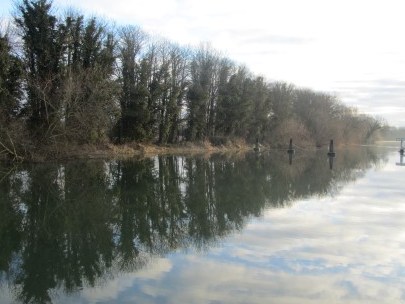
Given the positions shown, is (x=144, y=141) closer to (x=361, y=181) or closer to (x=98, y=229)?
(x=361, y=181)

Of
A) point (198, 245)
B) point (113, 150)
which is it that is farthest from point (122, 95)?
point (198, 245)

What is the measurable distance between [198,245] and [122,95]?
3177 centimetres

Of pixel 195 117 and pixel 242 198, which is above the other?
pixel 195 117

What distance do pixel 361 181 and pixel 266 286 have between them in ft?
51.2

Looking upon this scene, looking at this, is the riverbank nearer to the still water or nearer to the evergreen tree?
the evergreen tree

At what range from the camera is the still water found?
5996 mm

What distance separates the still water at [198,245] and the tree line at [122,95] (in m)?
12.7

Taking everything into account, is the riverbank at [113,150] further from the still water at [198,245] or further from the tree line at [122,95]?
the still water at [198,245]

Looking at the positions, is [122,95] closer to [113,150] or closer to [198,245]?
[113,150]

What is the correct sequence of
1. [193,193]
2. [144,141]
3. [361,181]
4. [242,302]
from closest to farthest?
[242,302], [193,193], [361,181], [144,141]

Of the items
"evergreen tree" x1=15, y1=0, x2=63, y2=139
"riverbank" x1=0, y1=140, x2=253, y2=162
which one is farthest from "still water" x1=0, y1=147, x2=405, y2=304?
"evergreen tree" x1=15, y1=0, x2=63, y2=139

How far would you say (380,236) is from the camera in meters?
9.50

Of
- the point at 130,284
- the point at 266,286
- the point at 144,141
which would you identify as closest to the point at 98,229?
the point at 130,284

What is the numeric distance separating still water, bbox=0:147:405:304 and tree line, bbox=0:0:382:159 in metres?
12.7
